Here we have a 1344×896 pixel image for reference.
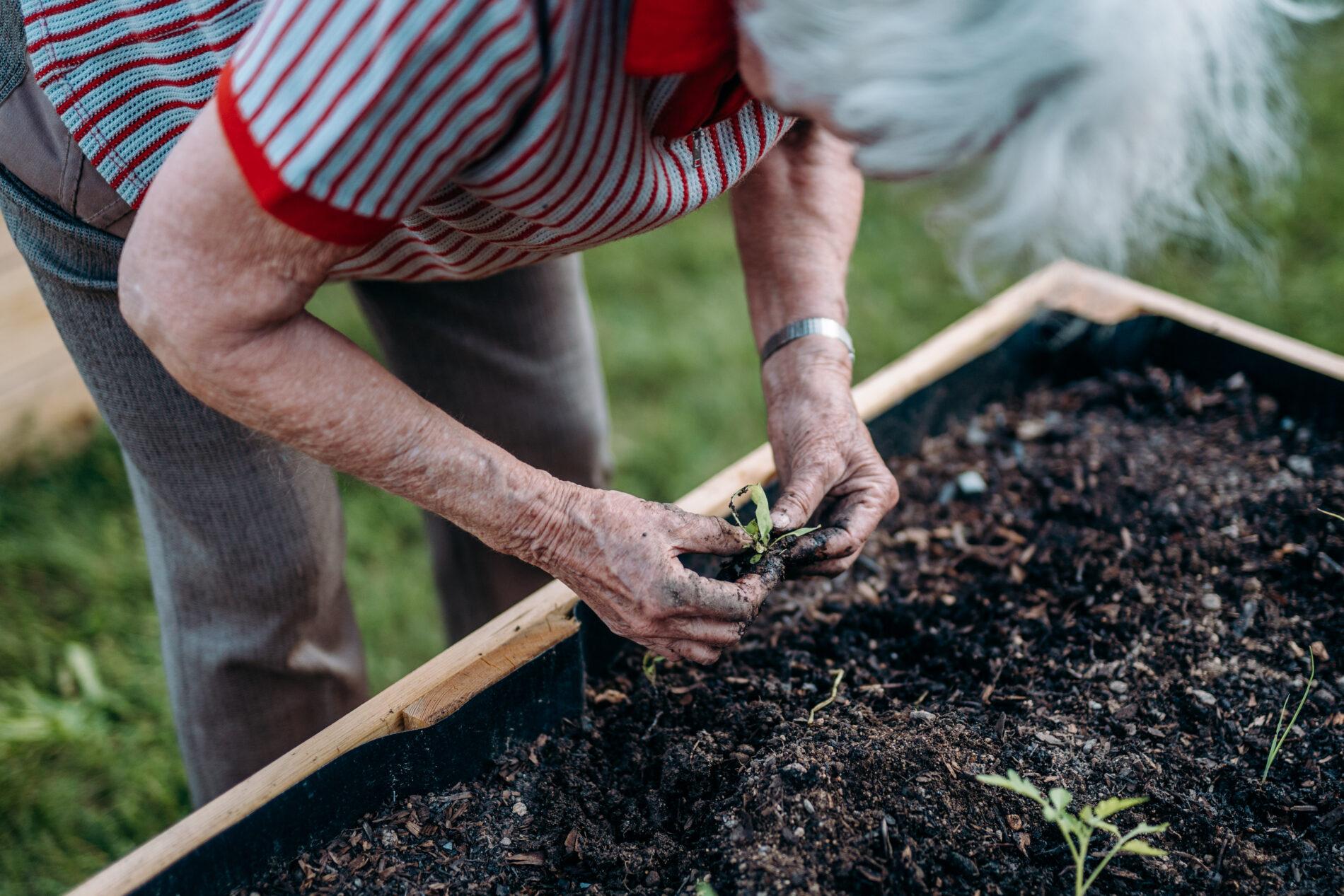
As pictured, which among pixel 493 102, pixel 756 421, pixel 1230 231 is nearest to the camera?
pixel 493 102

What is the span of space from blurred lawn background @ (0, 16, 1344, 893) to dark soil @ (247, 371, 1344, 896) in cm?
65

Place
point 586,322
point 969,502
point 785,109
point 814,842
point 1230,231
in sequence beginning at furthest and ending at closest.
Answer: point 586,322, point 969,502, point 1230,231, point 814,842, point 785,109

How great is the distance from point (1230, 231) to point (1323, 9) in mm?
296

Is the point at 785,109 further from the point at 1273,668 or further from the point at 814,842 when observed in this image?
the point at 1273,668

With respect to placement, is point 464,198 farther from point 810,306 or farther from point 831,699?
point 831,699

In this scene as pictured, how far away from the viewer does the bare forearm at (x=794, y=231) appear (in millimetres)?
1789

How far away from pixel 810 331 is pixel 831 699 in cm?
61

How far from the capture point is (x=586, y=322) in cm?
218

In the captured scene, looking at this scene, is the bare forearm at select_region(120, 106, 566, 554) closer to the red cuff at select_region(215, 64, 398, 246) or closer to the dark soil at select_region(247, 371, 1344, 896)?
the red cuff at select_region(215, 64, 398, 246)

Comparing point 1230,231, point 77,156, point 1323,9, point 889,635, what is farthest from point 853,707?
point 77,156

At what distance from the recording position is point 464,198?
4.19 ft

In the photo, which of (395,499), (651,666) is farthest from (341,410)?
(395,499)

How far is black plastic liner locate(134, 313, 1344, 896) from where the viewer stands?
1.37 metres

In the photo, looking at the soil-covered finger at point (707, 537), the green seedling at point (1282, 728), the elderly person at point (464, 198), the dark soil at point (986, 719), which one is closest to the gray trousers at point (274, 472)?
the elderly person at point (464, 198)
